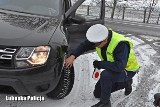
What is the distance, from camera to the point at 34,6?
4.47 metres

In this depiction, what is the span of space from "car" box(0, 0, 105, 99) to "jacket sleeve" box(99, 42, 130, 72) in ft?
1.78

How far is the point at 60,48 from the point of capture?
3557 millimetres

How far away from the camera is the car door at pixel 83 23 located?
447 cm

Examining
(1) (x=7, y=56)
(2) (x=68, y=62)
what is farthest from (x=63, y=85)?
(1) (x=7, y=56)

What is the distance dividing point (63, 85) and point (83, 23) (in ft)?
3.58

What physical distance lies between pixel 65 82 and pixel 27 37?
3.14 feet

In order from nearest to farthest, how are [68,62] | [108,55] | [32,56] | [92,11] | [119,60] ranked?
[32,56], [119,60], [108,55], [68,62], [92,11]

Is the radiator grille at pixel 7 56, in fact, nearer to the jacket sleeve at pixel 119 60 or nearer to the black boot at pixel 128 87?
the jacket sleeve at pixel 119 60

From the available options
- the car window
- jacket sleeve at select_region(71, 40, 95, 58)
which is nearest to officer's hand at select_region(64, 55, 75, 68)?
jacket sleeve at select_region(71, 40, 95, 58)

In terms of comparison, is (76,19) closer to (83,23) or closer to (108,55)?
(83,23)

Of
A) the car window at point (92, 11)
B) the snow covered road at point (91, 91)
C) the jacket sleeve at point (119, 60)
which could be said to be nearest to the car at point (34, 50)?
the snow covered road at point (91, 91)

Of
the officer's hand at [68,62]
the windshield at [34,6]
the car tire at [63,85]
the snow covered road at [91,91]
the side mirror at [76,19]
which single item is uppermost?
the windshield at [34,6]

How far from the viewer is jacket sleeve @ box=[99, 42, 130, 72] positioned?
366cm

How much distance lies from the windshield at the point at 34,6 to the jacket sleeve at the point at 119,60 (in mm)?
1137
